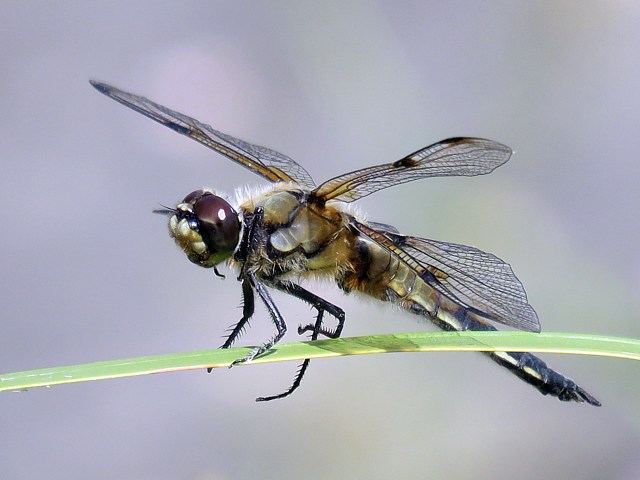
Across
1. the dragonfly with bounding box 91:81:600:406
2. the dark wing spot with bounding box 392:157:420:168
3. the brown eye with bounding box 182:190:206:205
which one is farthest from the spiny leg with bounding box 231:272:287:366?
the dark wing spot with bounding box 392:157:420:168

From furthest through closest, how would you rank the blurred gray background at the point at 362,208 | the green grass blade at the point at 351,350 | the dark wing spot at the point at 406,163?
the blurred gray background at the point at 362,208 < the dark wing spot at the point at 406,163 < the green grass blade at the point at 351,350

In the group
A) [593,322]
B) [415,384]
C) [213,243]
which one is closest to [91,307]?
[415,384]

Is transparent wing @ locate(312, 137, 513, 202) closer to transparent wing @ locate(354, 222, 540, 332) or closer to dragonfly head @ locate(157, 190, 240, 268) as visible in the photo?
transparent wing @ locate(354, 222, 540, 332)

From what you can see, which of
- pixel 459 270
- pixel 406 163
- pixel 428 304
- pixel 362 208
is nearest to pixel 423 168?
pixel 406 163

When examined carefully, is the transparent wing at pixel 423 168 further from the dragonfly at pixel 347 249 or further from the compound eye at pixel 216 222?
the compound eye at pixel 216 222

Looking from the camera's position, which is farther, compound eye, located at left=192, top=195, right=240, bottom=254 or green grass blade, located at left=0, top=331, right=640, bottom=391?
compound eye, located at left=192, top=195, right=240, bottom=254

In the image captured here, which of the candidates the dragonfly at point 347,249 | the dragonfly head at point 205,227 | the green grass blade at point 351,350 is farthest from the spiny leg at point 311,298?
the green grass blade at point 351,350

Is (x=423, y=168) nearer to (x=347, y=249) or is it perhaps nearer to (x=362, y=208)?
(x=347, y=249)
